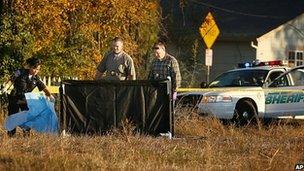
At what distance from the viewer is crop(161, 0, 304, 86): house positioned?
29.7m

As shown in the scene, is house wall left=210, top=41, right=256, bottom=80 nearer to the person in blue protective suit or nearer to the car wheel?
the car wheel

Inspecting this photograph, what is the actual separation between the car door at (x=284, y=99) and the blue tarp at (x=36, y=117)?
5.79 meters

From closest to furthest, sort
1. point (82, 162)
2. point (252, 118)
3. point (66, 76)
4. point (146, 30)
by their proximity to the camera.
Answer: point (82, 162), point (252, 118), point (66, 76), point (146, 30)

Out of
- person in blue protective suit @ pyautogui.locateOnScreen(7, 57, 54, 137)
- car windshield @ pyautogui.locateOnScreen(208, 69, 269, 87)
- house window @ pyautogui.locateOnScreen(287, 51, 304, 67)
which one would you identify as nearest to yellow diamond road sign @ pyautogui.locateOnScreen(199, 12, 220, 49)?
car windshield @ pyautogui.locateOnScreen(208, 69, 269, 87)

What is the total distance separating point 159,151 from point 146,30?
1246 centimetres

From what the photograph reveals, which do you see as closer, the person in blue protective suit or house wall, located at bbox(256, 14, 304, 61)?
the person in blue protective suit

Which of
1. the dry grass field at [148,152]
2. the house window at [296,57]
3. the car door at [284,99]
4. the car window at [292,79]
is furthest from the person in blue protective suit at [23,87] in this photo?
the house window at [296,57]

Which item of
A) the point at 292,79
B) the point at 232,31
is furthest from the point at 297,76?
the point at 232,31

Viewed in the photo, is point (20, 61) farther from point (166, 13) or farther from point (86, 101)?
point (166, 13)

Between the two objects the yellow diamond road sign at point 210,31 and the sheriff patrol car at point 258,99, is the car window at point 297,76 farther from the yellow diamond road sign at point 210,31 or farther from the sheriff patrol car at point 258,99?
the yellow diamond road sign at point 210,31

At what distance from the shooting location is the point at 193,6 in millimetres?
31344

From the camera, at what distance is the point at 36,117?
10.7m

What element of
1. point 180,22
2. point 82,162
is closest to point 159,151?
point 82,162

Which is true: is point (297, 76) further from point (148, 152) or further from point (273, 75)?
point (148, 152)
